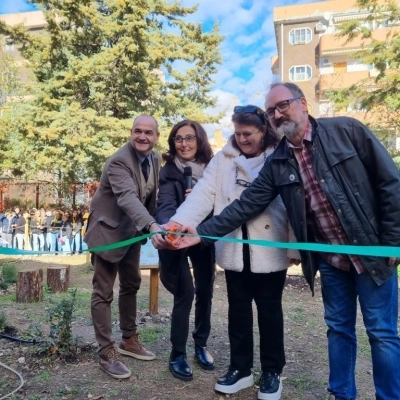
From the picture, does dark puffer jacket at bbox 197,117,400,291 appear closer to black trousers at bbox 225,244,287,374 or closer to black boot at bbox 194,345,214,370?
black trousers at bbox 225,244,287,374

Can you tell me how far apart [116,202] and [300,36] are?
3471 cm

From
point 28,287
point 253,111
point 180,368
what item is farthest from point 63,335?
point 28,287

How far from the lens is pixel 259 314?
3.00m

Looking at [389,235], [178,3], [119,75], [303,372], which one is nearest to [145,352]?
[303,372]

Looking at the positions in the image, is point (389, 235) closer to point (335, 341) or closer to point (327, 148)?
point (327, 148)

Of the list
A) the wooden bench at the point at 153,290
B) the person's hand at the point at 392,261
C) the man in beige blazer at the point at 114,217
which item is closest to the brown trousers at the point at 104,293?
the man in beige blazer at the point at 114,217

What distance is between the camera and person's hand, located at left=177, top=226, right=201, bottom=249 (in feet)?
9.61

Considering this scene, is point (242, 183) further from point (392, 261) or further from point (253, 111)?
point (392, 261)

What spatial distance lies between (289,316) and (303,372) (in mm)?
2032

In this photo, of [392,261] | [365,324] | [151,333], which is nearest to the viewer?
[392,261]

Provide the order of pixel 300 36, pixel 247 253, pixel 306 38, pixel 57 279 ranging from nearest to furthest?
pixel 247 253 < pixel 57 279 < pixel 306 38 < pixel 300 36

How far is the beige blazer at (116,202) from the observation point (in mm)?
3229

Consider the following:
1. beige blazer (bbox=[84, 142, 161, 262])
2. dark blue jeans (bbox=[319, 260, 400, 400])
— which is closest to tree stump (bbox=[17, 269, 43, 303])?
beige blazer (bbox=[84, 142, 161, 262])

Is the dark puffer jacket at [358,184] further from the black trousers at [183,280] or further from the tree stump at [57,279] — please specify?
the tree stump at [57,279]
